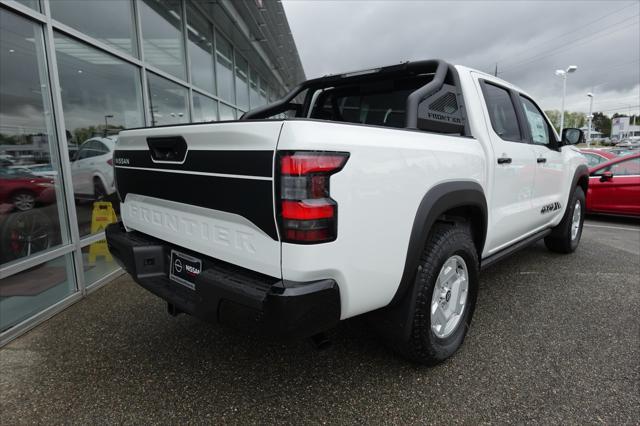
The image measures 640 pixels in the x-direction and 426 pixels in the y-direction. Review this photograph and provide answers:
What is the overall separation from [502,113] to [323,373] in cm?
241

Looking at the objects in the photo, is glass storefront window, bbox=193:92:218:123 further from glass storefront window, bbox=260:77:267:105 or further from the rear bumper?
glass storefront window, bbox=260:77:267:105

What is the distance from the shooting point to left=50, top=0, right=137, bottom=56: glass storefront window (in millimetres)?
3674

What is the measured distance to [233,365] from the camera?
235 centimetres

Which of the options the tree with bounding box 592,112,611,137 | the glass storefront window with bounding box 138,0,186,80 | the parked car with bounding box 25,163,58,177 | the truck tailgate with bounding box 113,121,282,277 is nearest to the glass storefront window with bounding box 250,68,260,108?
the glass storefront window with bounding box 138,0,186,80

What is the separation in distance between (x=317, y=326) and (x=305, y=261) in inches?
11.5

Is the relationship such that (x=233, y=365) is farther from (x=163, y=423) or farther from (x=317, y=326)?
(x=317, y=326)

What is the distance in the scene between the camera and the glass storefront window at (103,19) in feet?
12.1

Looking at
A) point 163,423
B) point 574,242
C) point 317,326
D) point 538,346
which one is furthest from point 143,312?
point 574,242

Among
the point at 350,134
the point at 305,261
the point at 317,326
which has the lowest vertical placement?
the point at 317,326

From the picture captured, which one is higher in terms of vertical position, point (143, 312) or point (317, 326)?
point (317, 326)

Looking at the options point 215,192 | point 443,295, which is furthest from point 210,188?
point 443,295

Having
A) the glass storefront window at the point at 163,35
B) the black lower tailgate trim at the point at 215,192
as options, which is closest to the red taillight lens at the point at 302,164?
the black lower tailgate trim at the point at 215,192

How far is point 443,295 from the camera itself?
91.4 inches

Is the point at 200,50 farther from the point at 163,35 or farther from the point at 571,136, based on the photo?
the point at 571,136
